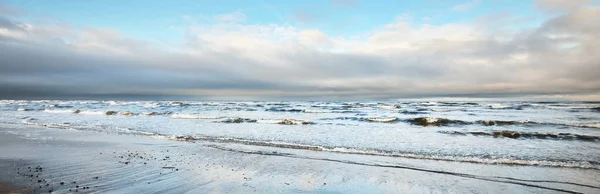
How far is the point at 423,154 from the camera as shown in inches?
423

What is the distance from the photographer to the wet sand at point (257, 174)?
6.53 m

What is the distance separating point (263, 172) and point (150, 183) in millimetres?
2412

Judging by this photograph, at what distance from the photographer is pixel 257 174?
7703mm

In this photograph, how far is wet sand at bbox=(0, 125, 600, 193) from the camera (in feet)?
21.4

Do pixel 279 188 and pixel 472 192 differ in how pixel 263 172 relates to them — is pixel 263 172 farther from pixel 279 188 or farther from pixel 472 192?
pixel 472 192

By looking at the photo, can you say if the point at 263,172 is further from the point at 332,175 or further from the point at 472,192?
the point at 472,192

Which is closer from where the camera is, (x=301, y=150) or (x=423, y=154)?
(x=423, y=154)

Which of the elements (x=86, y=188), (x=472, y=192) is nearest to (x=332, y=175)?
(x=472, y=192)

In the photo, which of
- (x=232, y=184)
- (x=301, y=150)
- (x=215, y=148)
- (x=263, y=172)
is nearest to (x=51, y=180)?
(x=232, y=184)

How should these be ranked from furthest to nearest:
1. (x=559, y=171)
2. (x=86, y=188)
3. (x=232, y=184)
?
(x=559, y=171) → (x=232, y=184) → (x=86, y=188)

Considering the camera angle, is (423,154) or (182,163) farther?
(423,154)

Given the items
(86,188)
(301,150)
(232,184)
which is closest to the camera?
(86,188)

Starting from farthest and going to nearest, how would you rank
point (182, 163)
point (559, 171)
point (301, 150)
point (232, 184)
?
point (301, 150) → point (182, 163) → point (559, 171) → point (232, 184)

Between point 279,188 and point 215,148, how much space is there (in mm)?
5836
